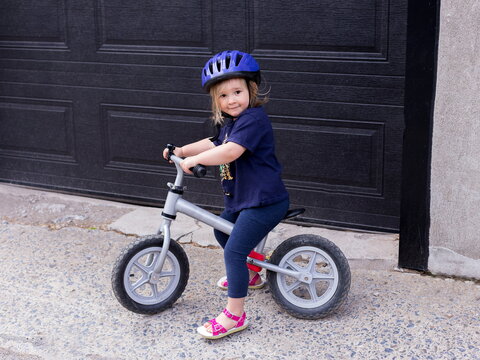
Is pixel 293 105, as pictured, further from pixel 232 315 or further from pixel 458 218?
pixel 232 315

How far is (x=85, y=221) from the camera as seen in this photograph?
4.84 meters

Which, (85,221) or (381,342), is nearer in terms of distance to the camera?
Answer: (381,342)

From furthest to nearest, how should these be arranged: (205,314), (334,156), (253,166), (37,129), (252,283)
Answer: (37,129) < (334,156) < (252,283) < (205,314) < (253,166)

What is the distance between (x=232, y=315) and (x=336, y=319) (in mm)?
506

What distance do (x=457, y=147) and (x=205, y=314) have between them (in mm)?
1484

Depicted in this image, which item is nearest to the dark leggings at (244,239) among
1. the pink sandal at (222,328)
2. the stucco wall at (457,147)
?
the pink sandal at (222,328)

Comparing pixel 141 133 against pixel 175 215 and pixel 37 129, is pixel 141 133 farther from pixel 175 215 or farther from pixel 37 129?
pixel 175 215

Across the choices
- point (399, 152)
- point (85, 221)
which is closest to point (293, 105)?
point (399, 152)

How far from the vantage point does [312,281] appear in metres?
3.48

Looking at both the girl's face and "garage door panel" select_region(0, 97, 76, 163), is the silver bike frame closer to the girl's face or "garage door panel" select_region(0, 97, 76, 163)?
the girl's face

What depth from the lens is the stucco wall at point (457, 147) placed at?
11.4ft

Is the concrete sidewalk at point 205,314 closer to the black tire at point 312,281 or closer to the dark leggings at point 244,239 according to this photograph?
the black tire at point 312,281

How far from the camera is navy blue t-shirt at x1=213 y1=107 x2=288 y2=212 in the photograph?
3217mm

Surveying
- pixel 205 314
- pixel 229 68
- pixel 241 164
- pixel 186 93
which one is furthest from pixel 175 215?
pixel 186 93
